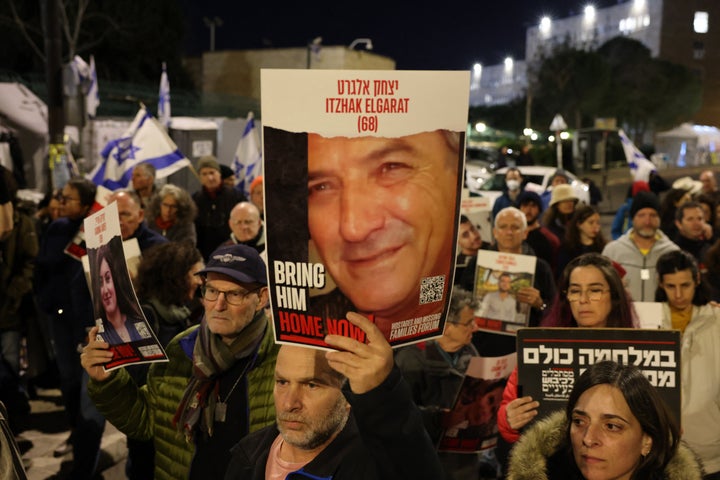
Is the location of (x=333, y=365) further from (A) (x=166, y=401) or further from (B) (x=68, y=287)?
(B) (x=68, y=287)

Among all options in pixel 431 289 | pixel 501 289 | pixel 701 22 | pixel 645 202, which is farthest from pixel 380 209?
pixel 701 22

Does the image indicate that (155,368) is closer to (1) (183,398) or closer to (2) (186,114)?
(1) (183,398)

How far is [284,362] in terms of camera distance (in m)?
2.78

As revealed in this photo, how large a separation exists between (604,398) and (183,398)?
1644 mm

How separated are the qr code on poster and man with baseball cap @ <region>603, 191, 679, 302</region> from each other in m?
5.02

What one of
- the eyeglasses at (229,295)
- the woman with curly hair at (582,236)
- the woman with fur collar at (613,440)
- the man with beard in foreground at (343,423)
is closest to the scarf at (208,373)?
the eyeglasses at (229,295)

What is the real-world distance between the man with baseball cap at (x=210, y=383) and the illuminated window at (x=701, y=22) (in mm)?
93110

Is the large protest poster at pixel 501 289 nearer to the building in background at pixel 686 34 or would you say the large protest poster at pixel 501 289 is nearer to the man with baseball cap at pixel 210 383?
the man with baseball cap at pixel 210 383

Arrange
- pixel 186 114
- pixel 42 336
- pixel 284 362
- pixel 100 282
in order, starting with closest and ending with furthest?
pixel 284 362 < pixel 100 282 < pixel 42 336 < pixel 186 114

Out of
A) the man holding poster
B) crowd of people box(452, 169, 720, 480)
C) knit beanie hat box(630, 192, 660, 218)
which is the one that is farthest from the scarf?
knit beanie hat box(630, 192, 660, 218)

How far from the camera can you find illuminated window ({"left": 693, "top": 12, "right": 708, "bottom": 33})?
290 ft

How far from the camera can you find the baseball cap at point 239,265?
146 inches

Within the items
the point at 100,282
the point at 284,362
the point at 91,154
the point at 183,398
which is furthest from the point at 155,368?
the point at 91,154

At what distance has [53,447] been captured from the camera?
7.18 metres
